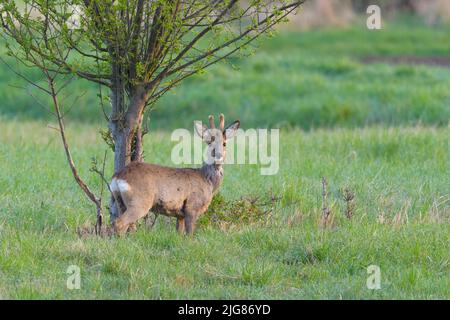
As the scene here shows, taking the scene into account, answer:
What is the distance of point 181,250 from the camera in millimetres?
8367

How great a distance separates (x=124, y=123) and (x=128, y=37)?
84 cm

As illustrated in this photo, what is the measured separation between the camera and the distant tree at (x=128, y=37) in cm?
857

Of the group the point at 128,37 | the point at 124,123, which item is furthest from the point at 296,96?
the point at 128,37

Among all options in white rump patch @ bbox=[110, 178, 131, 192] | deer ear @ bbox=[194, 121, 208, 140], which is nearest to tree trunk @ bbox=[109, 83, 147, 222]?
white rump patch @ bbox=[110, 178, 131, 192]

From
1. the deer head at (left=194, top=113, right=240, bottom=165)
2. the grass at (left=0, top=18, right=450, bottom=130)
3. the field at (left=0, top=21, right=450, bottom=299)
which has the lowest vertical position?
the field at (left=0, top=21, right=450, bottom=299)

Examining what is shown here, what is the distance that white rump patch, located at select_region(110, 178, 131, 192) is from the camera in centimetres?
Answer: 834

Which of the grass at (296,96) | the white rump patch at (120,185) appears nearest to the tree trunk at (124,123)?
the white rump patch at (120,185)

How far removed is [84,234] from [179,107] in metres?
11.7

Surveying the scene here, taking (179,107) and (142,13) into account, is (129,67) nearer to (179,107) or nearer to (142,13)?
(142,13)

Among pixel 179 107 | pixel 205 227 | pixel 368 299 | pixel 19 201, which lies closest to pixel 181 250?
pixel 205 227

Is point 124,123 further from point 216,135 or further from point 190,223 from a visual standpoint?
point 190,223

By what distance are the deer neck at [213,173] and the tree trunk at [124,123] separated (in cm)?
70

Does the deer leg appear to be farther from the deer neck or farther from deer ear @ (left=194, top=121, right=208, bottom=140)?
deer ear @ (left=194, top=121, right=208, bottom=140)

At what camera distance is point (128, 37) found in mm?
8719
